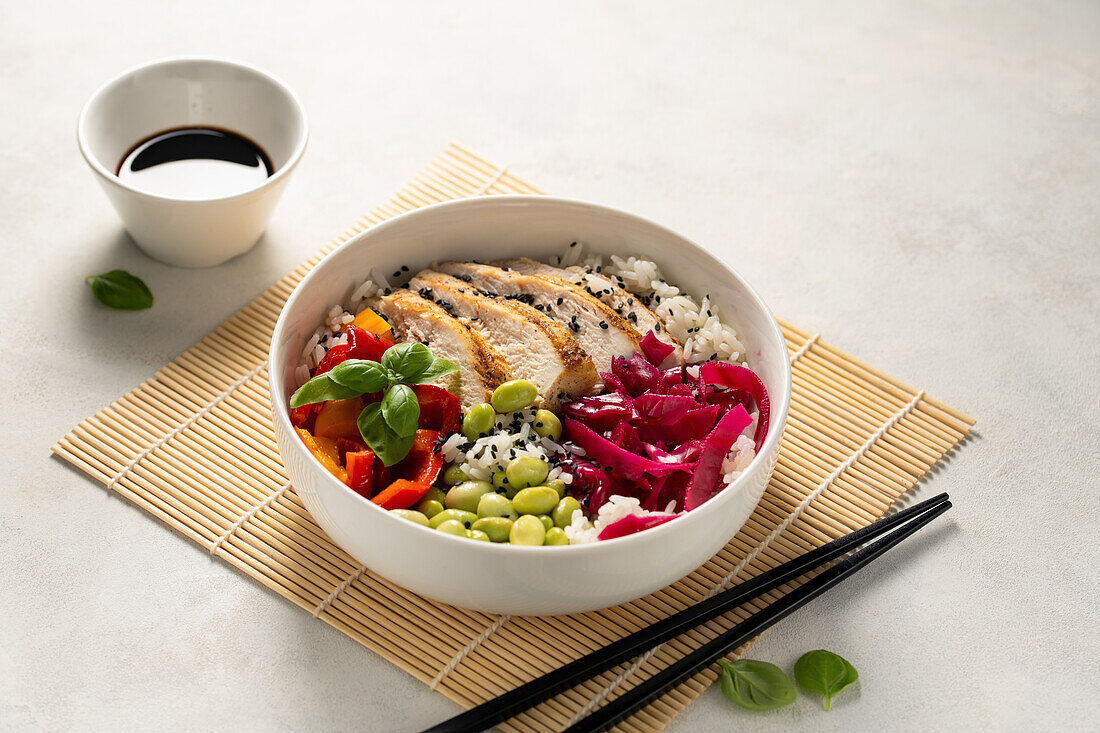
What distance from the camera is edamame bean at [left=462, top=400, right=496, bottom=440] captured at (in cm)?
337

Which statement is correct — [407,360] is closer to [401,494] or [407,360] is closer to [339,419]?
[339,419]

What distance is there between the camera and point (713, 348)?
367cm

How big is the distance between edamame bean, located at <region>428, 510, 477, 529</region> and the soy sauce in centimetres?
174

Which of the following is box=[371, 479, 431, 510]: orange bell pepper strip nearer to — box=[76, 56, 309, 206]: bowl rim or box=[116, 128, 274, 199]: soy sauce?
box=[76, 56, 309, 206]: bowl rim

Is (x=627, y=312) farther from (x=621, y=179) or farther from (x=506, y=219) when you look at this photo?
(x=621, y=179)

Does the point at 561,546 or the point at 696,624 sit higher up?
the point at 561,546

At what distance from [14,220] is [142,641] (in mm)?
2137

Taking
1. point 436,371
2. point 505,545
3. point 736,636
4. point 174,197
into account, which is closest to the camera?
point 505,545

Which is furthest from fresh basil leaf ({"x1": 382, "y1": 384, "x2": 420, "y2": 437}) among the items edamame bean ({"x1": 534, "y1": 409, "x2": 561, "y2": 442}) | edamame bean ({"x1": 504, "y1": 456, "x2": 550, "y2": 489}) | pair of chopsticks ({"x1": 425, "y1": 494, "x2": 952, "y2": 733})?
pair of chopsticks ({"x1": 425, "y1": 494, "x2": 952, "y2": 733})

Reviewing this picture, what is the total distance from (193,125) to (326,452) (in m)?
1.89

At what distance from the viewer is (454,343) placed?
3553 millimetres

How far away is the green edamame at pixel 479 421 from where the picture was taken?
3367 millimetres

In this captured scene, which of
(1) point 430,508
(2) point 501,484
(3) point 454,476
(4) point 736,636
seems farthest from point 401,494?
(4) point 736,636

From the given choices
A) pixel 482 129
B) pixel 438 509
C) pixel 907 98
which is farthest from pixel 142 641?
pixel 907 98
